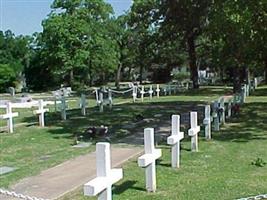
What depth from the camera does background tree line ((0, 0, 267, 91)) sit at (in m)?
41.6

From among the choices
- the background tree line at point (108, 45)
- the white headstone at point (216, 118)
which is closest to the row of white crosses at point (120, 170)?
the white headstone at point (216, 118)

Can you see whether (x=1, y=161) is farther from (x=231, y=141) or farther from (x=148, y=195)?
(x=231, y=141)

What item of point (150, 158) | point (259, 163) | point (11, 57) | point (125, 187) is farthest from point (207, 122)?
point (11, 57)

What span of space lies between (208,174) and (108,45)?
49.7 metres

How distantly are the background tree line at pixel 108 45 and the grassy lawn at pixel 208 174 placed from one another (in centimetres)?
1463

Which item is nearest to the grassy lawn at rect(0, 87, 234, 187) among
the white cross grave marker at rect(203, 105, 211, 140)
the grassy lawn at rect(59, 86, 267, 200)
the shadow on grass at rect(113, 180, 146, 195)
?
the grassy lawn at rect(59, 86, 267, 200)

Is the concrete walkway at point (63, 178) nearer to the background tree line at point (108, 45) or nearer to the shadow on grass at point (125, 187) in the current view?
the shadow on grass at point (125, 187)

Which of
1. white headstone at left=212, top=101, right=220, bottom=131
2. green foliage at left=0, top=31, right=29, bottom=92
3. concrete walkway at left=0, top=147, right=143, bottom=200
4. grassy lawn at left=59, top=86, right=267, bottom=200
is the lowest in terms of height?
concrete walkway at left=0, top=147, right=143, bottom=200

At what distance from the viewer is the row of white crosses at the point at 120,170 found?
572 cm

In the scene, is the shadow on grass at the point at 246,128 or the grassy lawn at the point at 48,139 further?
the shadow on grass at the point at 246,128

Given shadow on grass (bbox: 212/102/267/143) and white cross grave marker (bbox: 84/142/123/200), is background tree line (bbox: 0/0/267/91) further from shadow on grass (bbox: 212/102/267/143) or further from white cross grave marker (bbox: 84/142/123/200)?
white cross grave marker (bbox: 84/142/123/200)

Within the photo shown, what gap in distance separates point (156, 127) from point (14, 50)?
202ft

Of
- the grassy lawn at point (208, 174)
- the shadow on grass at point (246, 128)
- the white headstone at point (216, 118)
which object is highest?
the white headstone at point (216, 118)

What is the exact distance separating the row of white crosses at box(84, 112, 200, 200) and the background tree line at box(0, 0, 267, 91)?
56.1 feet
